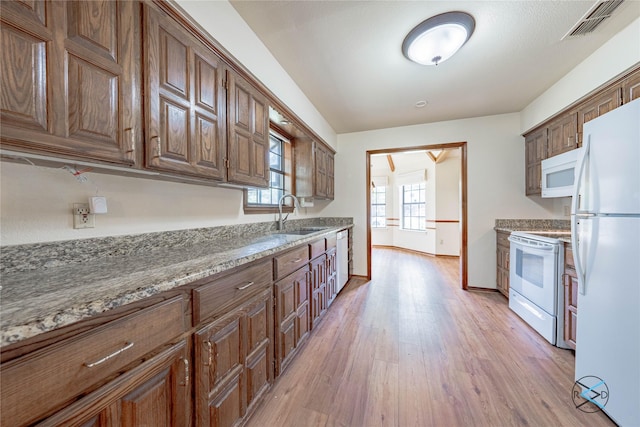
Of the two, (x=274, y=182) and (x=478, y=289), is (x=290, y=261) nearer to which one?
(x=274, y=182)

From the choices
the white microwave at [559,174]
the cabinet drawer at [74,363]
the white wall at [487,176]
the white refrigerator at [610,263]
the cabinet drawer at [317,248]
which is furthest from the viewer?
the white wall at [487,176]

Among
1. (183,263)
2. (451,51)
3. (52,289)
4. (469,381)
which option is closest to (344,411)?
(469,381)

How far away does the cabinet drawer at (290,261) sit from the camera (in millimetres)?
1505

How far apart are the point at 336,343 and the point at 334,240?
114 centimetres

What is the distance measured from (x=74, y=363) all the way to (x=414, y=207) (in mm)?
6818

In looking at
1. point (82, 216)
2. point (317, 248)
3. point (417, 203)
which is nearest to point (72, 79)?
point (82, 216)

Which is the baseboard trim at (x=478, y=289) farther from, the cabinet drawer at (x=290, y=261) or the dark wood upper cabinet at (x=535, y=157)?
the cabinet drawer at (x=290, y=261)

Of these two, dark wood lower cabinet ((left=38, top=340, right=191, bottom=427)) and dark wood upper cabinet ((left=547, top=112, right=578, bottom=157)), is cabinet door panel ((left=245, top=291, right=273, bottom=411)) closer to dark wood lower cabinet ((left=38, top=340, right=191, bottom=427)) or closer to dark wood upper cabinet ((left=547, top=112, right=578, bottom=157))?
dark wood lower cabinet ((left=38, top=340, right=191, bottom=427))

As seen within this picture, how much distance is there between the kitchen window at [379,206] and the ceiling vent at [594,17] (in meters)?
5.47

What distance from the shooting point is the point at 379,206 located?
735 centimetres

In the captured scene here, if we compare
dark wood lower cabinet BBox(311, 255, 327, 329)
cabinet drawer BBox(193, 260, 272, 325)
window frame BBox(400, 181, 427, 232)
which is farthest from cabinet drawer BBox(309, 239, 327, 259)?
window frame BBox(400, 181, 427, 232)

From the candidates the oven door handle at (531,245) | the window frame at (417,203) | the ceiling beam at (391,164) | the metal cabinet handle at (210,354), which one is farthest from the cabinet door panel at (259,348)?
the ceiling beam at (391,164)

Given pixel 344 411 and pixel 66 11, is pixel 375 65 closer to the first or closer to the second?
pixel 66 11

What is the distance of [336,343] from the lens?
2.04 metres
